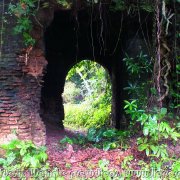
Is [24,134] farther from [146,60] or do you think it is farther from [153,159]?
[146,60]

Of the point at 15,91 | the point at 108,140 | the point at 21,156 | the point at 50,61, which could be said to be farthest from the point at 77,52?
the point at 21,156

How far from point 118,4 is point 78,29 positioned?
2401 mm

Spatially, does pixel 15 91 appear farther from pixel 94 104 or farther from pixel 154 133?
pixel 94 104

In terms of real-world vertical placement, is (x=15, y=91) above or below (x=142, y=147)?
above

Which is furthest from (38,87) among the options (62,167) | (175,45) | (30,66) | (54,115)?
(54,115)

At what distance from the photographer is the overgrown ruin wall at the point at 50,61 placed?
17.5ft

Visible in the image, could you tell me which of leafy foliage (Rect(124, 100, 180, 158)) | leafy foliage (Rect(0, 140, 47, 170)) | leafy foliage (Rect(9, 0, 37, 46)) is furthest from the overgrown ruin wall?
leafy foliage (Rect(124, 100, 180, 158))

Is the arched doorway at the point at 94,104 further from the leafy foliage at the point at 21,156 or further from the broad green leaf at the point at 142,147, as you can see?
the broad green leaf at the point at 142,147

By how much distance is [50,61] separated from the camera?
360 inches

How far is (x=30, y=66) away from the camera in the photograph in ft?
18.0

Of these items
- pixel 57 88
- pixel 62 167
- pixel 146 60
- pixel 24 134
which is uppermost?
pixel 146 60

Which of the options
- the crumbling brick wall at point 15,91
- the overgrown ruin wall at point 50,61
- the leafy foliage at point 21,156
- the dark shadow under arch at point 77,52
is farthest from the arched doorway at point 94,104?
the leafy foliage at point 21,156

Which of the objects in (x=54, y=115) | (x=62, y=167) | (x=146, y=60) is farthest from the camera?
(x=54, y=115)

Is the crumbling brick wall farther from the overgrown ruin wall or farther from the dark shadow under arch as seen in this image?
the dark shadow under arch
